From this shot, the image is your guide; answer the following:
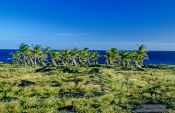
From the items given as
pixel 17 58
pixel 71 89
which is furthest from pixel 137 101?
pixel 17 58

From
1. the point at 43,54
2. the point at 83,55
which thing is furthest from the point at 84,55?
the point at 43,54

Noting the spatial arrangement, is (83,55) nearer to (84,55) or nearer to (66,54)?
(84,55)

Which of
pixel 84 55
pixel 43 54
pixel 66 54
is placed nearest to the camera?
pixel 84 55

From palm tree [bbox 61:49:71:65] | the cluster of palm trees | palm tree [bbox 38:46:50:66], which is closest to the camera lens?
the cluster of palm trees

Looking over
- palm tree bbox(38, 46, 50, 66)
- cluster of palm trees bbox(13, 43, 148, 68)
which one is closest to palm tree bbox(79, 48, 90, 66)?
cluster of palm trees bbox(13, 43, 148, 68)

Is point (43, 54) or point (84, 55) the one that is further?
point (43, 54)

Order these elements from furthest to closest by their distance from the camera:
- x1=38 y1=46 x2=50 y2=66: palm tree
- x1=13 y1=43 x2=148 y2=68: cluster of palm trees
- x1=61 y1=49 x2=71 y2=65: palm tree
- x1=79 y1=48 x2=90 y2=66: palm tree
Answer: x1=38 y1=46 x2=50 y2=66: palm tree, x1=79 y1=48 x2=90 y2=66: palm tree, x1=61 y1=49 x2=71 y2=65: palm tree, x1=13 y1=43 x2=148 y2=68: cluster of palm trees

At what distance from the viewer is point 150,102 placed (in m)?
29.5

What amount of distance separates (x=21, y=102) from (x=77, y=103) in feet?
16.9

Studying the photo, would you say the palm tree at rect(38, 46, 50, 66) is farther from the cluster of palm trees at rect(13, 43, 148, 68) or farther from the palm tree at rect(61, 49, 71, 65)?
the palm tree at rect(61, 49, 71, 65)

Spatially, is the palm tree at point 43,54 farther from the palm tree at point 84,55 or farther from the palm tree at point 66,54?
the palm tree at point 84,55

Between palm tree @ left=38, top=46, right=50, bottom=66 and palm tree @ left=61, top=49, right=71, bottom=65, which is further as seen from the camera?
Answer: palm tree @ left=38, top=46, right=50, bottom=66

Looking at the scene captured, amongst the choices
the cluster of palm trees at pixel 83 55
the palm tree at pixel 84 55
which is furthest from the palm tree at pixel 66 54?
the palm tree at pixel 84 55

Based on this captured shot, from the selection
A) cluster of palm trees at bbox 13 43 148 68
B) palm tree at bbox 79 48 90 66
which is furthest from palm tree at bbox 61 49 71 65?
palm tree at bbox 79 48 90 66
